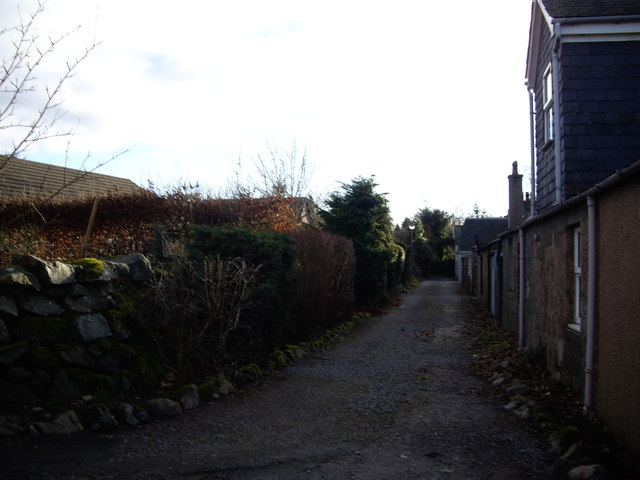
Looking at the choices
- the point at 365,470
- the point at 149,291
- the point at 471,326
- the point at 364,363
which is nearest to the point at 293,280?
the point at 364,363

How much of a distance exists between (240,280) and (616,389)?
4.84 meters

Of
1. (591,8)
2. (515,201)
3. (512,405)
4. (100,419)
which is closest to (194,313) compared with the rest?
(100,419)

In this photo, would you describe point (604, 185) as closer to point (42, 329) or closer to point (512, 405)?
point (512, 405)

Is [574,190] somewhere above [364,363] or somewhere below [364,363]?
above

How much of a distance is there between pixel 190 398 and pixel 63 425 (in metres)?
1.52

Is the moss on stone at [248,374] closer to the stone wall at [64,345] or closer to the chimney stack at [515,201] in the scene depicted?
the stone wall at [64,345]

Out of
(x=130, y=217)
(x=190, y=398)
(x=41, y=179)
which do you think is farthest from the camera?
(x=41, y=179)

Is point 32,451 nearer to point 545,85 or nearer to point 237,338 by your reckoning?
point 237,338

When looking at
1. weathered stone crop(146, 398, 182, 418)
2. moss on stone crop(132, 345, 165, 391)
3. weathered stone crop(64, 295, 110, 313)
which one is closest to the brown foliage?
weathered stone crop(64, 295, 110, 313)

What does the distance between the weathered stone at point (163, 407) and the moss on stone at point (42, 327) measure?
1247 millimetres

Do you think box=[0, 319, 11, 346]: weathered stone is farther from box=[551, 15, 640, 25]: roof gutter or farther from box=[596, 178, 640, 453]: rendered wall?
box=[551, 15, 640, 25]: roof gutter

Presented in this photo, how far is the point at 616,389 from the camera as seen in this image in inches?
211

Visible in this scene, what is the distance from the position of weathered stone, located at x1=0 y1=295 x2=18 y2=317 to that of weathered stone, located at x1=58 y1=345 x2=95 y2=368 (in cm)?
60

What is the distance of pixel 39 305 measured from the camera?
19.8ft
